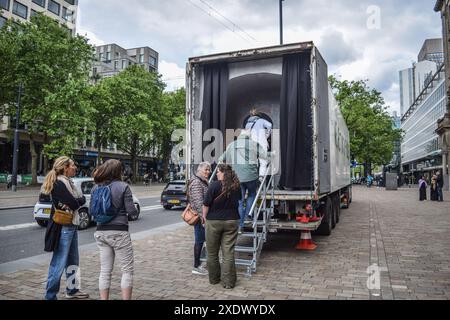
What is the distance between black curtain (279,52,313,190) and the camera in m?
6.71

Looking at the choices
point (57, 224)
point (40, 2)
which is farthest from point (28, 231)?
point (40, 2)

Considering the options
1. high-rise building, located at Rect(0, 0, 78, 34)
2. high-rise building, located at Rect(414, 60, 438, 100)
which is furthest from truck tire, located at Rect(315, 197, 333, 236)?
high-rise building, located at Rect(414, 60, 438, 100)

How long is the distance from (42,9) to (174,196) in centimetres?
3900

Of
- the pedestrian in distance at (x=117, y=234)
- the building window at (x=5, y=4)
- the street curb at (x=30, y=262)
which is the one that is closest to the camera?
the pedestrian in distance at (x=117, y=234)

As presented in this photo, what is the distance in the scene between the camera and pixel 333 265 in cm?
608

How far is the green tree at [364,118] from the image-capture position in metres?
39.0

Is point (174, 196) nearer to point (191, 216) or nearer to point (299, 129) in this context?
point (299, 129)

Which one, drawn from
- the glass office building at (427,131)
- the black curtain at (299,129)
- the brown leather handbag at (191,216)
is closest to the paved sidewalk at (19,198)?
the brown leather handbag at (191,216)

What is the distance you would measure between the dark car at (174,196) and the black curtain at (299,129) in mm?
9301

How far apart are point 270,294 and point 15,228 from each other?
28.4 feet

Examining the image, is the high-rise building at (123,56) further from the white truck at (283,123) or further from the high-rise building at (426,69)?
the white truck at (283,123)

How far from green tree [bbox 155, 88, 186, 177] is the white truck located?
34272 millimetres
